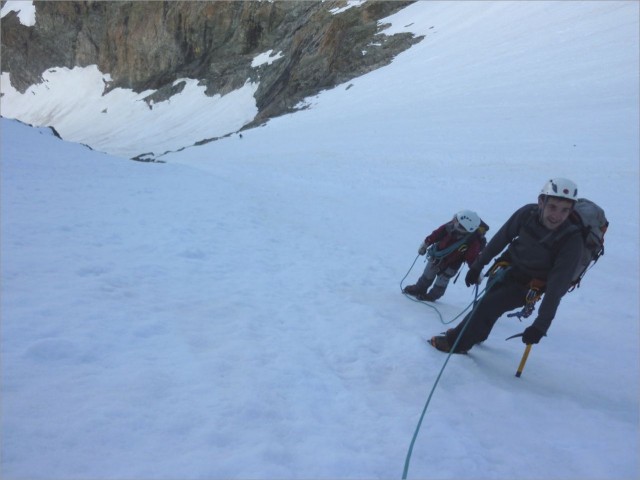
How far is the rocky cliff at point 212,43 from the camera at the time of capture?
119ft

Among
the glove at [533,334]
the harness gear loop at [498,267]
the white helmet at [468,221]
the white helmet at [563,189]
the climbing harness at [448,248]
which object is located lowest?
the glove at [533,334]

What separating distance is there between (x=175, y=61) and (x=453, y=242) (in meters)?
60.2

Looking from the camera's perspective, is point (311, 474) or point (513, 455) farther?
point (513, 455)

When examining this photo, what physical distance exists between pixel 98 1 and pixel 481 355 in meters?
75.9

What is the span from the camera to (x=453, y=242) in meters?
5.66

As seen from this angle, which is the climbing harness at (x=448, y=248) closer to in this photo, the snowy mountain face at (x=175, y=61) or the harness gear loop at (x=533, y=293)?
the harness gear loop at (x=533, y=293)

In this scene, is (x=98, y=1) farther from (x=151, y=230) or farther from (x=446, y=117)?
(x=151, y=230)

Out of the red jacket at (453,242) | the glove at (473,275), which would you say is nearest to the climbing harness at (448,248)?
the red jacket at (453,242)

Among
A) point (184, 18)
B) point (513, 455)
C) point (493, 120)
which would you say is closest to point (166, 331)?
point (513, 455)

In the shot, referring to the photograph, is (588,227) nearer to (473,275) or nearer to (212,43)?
(473,275)

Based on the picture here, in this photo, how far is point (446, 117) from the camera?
1759cm

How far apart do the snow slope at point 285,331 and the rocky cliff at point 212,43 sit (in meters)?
23.2

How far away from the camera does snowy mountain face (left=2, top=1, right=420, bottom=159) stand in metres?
37.6

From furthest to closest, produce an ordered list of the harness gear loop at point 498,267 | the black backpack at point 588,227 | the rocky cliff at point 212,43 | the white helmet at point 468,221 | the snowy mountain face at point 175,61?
the snowy mountain face at point 175,61 < the rocky cliff at point 212,43 < the white helmet at point 468,221 < the harness gear loop at point 498,267 < the black backpack at point 588,227
